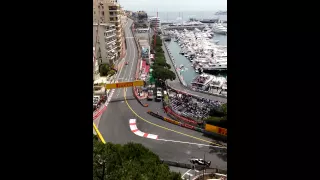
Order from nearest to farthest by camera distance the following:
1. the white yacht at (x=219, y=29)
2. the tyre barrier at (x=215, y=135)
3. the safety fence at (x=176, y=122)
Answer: the tyre barrier at (x=215, y=135)
the safety fence at (x=176, y=122)
the white yacht at (x=219, y=29)

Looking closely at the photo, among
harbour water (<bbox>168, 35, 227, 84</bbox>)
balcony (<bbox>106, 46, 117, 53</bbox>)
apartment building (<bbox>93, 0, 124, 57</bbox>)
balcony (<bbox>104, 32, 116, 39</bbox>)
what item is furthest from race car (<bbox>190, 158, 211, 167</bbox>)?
apartment building (<bbox>93, 0, 124, 57</bbox>)

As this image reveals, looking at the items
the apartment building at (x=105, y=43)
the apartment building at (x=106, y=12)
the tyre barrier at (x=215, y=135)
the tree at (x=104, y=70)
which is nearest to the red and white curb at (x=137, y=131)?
the tyre barrier at (x=215, y=135)

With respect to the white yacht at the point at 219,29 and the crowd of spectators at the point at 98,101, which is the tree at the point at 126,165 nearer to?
the crowd of spectators at the point at 98,101

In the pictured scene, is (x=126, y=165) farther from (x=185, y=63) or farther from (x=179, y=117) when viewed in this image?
(x=185, y=63)

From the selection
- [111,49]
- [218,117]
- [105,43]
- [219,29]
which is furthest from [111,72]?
[219,29]
